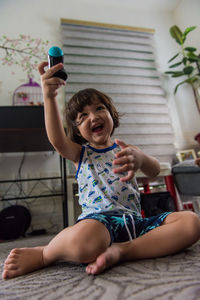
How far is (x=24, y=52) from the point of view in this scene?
1833mm

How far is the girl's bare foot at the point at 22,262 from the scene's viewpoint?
1.44 ft

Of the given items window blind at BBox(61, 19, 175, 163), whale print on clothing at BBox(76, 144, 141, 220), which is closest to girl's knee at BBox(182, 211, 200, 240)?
whale print on clothing at BBox(76, 144, 141, 220)

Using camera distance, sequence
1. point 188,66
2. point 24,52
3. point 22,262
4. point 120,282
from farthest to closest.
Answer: point 188,66 → point 24,52 → point 22,262 → point 120,282

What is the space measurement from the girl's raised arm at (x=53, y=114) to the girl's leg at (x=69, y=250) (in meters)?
0.25

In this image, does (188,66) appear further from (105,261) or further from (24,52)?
(105,261)

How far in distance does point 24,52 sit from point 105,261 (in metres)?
1.94

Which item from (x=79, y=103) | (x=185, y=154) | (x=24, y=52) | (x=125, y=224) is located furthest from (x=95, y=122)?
(x=24, y=52)

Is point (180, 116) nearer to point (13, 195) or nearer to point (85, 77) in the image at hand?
point (85, 77)

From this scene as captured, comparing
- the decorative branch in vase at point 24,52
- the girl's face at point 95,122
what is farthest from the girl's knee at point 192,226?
the decorative branch in vase at point 24,52

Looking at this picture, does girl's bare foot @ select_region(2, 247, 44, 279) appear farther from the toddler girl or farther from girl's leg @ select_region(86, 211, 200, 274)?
girl's leg @ select_region(86, 211, 200, 274)

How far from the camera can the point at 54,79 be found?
0.52 m

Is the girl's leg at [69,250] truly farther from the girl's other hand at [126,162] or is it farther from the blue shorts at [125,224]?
the girl's other hand at [126,162]

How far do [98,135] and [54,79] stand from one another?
0.23 metres

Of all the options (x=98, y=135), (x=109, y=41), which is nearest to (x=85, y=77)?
(x=109, y=41)
